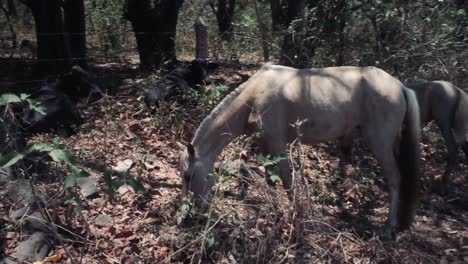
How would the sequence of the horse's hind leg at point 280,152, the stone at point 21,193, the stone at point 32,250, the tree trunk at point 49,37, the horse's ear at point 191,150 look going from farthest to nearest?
the tree trunk at point 49,37 < the horse's hind leg at point 280,152 < the horse's ear at point 191,150 < the stone at point 21,193 < the stone at point 32,250

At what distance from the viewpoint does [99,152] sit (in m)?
6.27

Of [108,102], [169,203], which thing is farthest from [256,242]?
[108,102]

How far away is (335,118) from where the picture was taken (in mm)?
5508

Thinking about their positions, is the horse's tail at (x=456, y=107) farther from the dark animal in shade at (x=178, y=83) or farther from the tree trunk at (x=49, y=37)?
the tree trunk at (x=49, y=37)

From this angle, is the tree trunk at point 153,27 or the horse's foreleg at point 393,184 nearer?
the horse's foreleg at point 393,184

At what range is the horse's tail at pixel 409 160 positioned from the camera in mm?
5340

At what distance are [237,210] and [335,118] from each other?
1.67 metres

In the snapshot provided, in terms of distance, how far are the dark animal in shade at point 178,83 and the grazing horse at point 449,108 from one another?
310 cm

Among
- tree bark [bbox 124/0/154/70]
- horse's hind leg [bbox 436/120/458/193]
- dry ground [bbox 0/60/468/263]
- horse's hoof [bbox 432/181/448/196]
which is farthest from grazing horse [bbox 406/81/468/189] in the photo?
tree bark [bbox 124/0/154/70]

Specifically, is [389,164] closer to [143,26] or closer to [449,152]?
[449,152]

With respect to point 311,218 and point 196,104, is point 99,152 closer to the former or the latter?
point 196,104

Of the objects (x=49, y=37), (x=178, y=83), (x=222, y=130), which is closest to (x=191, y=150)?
(x=222, y=130)

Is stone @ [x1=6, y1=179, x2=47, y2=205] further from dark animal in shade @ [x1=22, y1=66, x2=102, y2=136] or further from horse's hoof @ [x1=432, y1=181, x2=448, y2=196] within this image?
horse's hoof @ [x1=432, y1=181, x2=448, y2=196]

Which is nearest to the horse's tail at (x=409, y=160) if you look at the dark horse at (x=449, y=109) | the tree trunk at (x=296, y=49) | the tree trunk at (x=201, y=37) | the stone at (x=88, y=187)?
the dark horse at (x=449, y=109)
